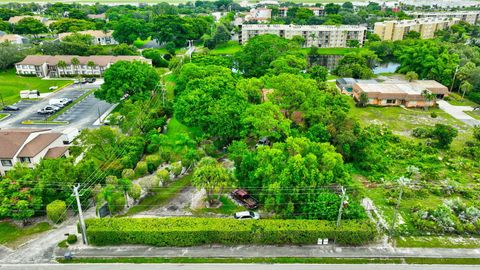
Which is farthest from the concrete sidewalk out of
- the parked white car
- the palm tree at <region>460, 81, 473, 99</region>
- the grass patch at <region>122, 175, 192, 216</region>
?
the palm tree at <region>460, 81, 473, 99</region>

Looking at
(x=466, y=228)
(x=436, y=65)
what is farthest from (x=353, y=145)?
(x=436, y=65)

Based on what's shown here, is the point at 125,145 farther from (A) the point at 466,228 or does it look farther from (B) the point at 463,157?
(B) the point at 463,157

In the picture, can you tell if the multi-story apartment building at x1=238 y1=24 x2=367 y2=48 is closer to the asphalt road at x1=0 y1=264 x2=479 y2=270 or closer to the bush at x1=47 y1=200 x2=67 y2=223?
the bush at x1=47 y1=200 x2=67 y2=223

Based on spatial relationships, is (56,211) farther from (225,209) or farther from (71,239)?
(225,209)

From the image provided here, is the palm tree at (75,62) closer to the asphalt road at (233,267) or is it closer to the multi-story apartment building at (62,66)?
the multi-story apartment building at (62,66)

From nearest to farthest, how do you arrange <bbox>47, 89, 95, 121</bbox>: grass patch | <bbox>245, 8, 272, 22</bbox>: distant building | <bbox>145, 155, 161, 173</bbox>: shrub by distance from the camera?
<bbox>145, 155, 161, 173</bbox>: shrub, <bbox>47, 89, 95, 121</bbox>: grass patch, <bbox>245, 8, 272, 22</bbox>: distant building

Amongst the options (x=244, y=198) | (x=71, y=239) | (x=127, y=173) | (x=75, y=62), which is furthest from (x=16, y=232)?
(x=75, y=62)
